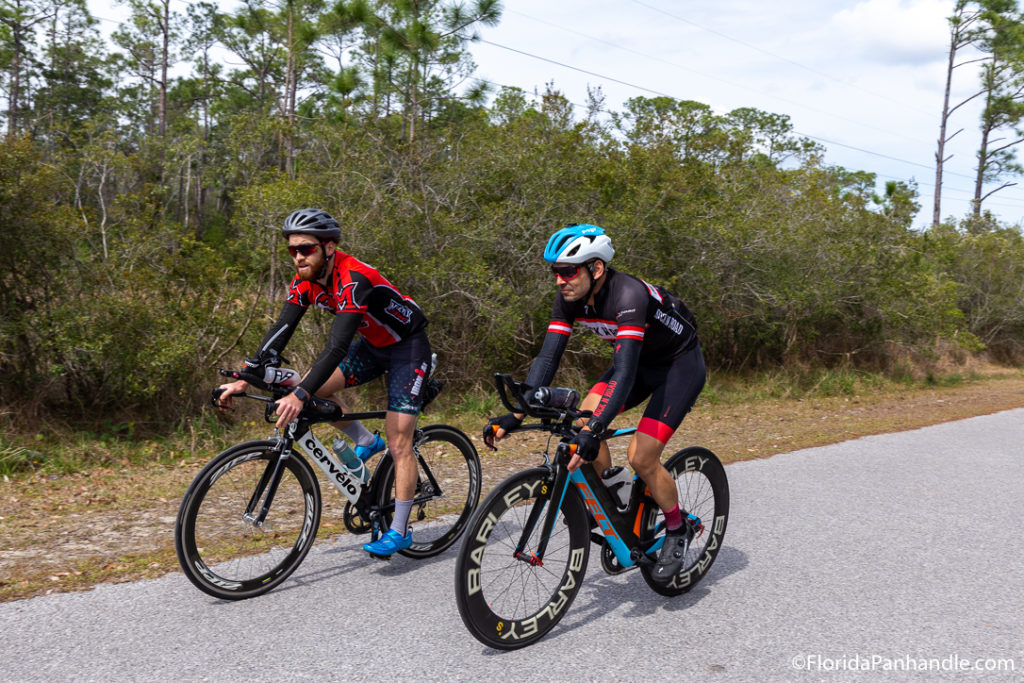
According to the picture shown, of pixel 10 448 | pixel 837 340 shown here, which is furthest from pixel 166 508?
pixel 837 340

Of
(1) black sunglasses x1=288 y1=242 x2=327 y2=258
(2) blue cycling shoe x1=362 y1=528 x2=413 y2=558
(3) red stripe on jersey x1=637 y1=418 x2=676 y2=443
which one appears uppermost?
(1) black sunglasses x1=288 y1=242 x2=327 y2=258

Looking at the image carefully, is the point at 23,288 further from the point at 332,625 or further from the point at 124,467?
the point at 332,625

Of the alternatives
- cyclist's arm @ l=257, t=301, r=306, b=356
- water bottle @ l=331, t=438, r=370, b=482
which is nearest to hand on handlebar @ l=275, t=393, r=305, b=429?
cyclist's arm @ l=257, t=301, r=306, b=356

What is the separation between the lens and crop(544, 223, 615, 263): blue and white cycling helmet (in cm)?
378

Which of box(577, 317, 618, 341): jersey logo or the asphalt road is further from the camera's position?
box(577, 317, 618, 341): jersey logo

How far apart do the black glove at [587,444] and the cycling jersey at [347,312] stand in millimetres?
1420

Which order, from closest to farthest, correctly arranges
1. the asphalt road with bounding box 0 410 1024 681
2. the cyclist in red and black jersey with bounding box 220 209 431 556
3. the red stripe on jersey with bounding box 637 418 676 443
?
the asphalt road with bounding box 0 410 1024 681, the red stripe on jersey with bounding box 637 418 676 443, the cyclist in red and black jersey with bounding box 220 209 431 556

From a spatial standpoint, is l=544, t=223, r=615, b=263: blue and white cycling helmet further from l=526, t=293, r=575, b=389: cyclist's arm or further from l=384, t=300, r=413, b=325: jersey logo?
l=384, t=300, r=413, b=325: jersey logo

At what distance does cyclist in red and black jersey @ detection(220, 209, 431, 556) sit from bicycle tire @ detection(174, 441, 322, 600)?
0.35 meters

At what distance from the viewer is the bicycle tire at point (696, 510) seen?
4.25m

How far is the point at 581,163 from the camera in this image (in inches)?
498

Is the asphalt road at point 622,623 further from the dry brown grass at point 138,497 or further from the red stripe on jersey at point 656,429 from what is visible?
the red stripe on jersey at point 656,429

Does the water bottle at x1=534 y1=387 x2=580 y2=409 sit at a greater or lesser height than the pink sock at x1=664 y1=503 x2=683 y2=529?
greater

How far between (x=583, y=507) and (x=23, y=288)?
23.3 ft
